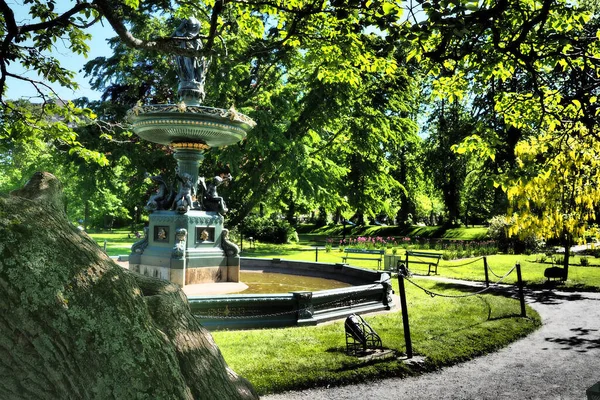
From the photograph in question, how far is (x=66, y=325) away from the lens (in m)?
1.92

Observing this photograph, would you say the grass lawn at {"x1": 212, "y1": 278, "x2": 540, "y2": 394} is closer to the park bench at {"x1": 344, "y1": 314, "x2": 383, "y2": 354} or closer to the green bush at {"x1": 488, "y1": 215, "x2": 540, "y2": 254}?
the park bench at {"x1": 344, "y1": 314, "x2": 383, "y2": 354}

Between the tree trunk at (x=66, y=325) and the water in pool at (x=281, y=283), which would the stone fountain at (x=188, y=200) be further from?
the tree trunk at (x=66, y=325)

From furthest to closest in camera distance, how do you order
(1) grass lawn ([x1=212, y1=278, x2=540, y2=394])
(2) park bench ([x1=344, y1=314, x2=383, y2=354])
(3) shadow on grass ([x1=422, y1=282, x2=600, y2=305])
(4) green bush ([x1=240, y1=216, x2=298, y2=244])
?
(4) green bush ([x1=240, y1=216, x2=298, y2=244]) → (3) shadow on grass ([x1=422, y1=282, x2=600, y2=305]) → (2) park bench ([x1=344, y1=314, x2=383, y2=354]) → (1) grass lawn ([x1=212, y1=278, x2=540, y2=394])

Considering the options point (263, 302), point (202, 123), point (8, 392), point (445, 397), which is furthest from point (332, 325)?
point (8, 392)

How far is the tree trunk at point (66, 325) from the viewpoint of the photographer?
189 centimetres

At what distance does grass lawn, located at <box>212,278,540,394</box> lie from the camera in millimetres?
6258

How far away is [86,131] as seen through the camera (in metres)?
22.9

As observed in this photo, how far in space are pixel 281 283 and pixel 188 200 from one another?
11.7 feet

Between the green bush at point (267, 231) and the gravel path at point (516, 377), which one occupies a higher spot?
the green bush at point (267, 231)

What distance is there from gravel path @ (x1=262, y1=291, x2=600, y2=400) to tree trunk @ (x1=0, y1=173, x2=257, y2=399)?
13.1 ft

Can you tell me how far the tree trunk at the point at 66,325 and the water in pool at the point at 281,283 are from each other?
9266 millimetres

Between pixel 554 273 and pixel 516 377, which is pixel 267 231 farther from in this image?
pixel 516 377

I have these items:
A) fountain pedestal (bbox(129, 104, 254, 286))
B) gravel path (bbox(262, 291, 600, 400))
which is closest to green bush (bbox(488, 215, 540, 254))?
gravel path (bbox(262, 291, 600, 400))

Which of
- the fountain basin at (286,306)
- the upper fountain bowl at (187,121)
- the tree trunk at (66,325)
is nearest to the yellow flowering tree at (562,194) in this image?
the fountain basin at (286,306)
